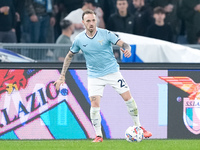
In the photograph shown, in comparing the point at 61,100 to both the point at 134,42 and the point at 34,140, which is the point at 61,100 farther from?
the point at 134,42

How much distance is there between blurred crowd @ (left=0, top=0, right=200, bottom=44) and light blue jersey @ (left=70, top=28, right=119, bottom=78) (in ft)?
13.6

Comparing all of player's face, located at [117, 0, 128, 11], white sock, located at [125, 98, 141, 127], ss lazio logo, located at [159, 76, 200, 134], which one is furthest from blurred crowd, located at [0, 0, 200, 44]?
white sock, located at [125, 98, 141, 127]

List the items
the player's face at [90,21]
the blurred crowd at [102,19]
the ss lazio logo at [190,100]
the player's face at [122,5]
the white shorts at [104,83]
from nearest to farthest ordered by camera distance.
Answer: the player's face at [90,21] < the white shorts at [104,83] < the ss lazio logo at [190,100] < the blurred crowd at [102,19] < the player's face at [122,5]

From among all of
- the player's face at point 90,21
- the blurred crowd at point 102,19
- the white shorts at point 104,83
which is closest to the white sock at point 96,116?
the white shorts at point 104,83

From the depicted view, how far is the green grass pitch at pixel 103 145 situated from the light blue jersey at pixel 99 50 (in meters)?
1.15

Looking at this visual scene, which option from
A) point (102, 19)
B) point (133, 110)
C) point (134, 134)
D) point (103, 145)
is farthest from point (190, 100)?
point (102, 19)

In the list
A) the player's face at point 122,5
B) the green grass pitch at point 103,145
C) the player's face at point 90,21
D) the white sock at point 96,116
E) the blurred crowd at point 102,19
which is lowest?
the green grass pitch at point 103,145

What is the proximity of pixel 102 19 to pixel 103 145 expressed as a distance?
21.1 ft

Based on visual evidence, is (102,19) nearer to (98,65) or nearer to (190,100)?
(190,100)

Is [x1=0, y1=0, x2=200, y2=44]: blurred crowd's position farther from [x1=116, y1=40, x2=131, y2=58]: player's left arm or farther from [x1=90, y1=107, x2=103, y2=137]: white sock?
[x1=116, y1=40, x2=131, y2=58]: player's left arm

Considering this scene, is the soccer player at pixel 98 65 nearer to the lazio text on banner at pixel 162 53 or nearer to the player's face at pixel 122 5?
the lazio text on banner at pixel 162 53

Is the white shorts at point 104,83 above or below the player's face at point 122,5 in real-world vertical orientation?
below

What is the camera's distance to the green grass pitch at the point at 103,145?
971 cm

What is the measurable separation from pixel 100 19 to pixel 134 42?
2.64 metres
